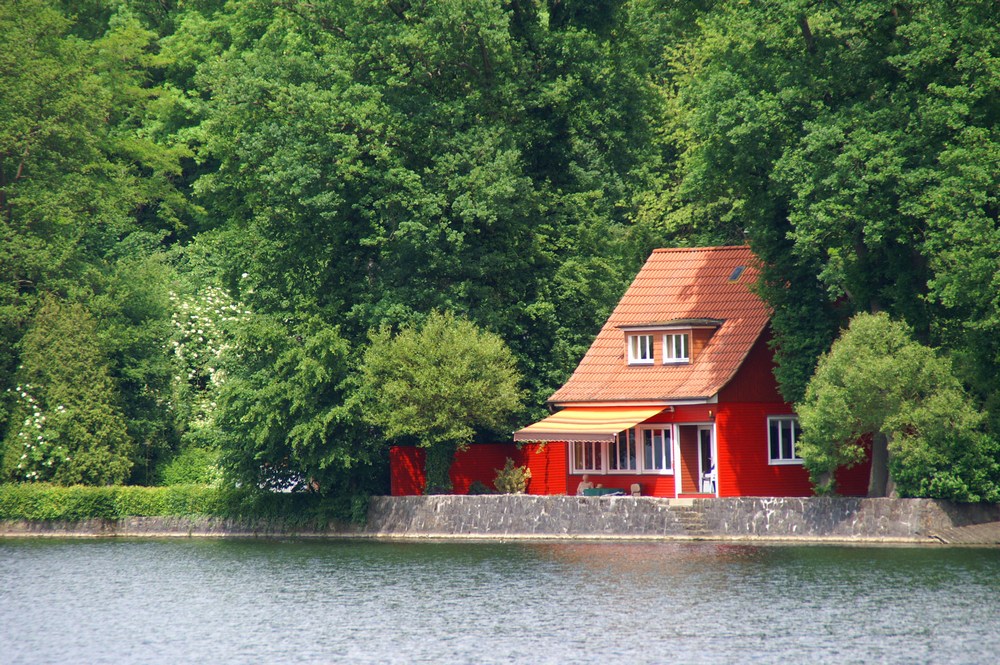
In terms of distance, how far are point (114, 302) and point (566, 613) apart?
31.3m

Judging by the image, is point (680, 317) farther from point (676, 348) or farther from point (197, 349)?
point (197, 349)

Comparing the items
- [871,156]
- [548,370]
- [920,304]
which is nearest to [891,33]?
[871,156]

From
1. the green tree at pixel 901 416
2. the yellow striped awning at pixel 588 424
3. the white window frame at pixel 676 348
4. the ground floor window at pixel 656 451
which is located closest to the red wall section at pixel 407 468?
the yellow striped awning at pixel 588 424

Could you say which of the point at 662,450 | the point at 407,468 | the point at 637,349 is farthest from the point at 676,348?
the point at 407,468

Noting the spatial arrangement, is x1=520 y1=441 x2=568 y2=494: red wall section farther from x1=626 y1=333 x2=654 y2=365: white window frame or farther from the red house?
x1=626 y1=333 x2=654 y2=365: white window frame

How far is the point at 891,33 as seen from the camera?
42812 millimetres

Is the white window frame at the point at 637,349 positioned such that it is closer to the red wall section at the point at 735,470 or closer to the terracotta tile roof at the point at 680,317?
the terracotta tile roof at the point at 680,317

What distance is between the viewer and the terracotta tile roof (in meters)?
49.4

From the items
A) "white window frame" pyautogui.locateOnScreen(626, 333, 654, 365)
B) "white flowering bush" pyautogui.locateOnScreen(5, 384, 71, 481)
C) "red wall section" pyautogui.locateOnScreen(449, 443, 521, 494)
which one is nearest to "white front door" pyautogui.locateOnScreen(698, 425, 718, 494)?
"white window frame" pyautogui.locateOnScreen(626, 333, 654, 365)

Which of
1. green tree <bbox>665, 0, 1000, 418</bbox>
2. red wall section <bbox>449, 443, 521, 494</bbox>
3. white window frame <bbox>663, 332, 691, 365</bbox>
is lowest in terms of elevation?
red wall section <bbox>449, 443, 521, 494</bbox>

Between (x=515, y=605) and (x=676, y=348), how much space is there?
19003 millimetres

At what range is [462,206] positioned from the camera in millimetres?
49844

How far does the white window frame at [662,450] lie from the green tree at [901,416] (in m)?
6.90

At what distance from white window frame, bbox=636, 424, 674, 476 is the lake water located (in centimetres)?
591
